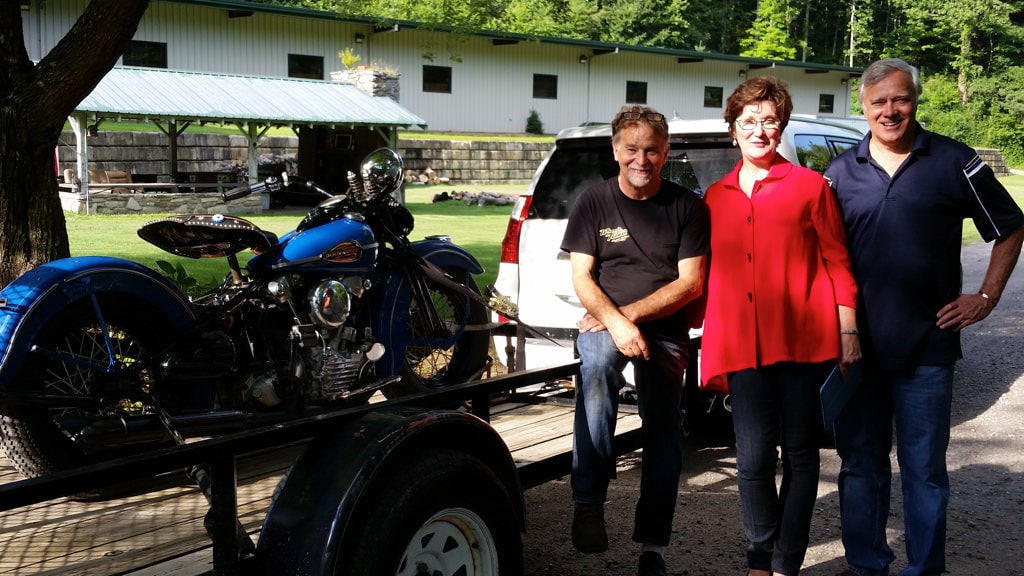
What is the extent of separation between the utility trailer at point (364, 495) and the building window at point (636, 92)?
140 feet

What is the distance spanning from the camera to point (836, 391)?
146 inches

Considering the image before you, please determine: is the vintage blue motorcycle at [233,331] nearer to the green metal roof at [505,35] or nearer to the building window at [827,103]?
the green metal roof at [505,35]

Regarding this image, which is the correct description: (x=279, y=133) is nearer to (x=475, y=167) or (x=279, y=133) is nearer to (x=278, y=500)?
(x=475, y=167)

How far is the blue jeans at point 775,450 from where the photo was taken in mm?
3672

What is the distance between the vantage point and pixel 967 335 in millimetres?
10000

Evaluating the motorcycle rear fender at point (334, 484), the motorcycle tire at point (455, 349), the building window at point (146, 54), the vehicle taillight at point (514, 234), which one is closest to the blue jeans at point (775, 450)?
the motorcycle rear fender at point (334, 484)

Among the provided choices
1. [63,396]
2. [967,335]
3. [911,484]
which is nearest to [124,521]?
[63,396]

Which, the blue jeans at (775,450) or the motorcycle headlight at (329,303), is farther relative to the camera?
Result: the motorcycle headlight at (329,303)

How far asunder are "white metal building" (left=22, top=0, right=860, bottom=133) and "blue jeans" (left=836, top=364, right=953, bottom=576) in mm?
24763

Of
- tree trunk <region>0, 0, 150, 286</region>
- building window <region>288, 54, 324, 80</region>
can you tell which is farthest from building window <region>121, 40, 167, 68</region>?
tree trunk <region>0, 0, 150, 286</region>

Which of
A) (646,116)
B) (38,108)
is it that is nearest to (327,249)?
(646,116)

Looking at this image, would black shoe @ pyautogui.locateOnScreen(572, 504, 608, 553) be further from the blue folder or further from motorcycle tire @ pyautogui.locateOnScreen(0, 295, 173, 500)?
motorcycle tire @ pyautogui.locateOnScreen(0, 295, 173, 500)

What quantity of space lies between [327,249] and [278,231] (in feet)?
45.4

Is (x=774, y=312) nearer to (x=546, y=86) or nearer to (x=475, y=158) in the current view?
(x=475, y=158)
